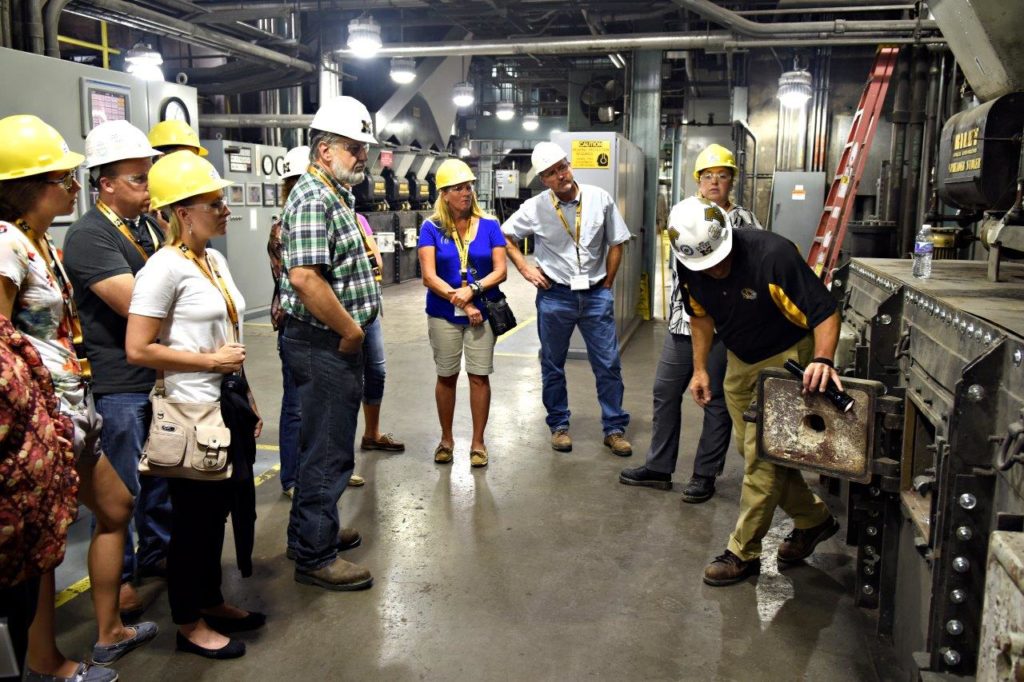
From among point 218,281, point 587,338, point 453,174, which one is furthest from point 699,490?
point 218,281

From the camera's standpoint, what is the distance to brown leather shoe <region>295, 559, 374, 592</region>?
305 cm

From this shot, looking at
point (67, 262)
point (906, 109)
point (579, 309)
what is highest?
point (906, 109)

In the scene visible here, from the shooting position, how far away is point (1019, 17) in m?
2.87

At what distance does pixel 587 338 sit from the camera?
4746mm

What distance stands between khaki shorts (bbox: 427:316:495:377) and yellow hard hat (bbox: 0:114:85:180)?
7.71ft

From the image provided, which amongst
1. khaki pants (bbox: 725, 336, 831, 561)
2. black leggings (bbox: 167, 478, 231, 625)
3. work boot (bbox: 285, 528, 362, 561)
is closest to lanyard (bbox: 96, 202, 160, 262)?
black leggings (bbox: 167, 478, 231, 625)

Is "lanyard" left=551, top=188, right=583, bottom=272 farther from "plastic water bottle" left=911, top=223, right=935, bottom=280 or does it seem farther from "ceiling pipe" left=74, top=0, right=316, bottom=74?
"ceiling pipe" left=74, top=0, right=316, bottom=74

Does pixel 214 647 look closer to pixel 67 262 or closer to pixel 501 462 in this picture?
pixel 67 262

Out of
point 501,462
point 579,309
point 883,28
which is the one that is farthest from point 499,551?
point 883,28

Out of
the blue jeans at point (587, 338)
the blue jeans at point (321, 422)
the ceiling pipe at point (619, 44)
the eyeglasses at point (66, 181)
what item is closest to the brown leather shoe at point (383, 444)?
the blue jeans at point (587, 338)

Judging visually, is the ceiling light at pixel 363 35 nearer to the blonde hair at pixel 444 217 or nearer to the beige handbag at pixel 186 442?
the blonde hair at pixel 444 217

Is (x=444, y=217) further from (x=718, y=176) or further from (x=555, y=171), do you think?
(x=718, y=176)

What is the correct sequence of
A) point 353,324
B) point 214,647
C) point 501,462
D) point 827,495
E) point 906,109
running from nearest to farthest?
point 214,647, point 353,324, point 827,495, point 501,462, point 906,109

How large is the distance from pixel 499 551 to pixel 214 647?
1260 millimetres
